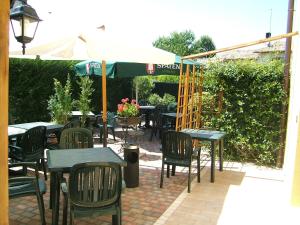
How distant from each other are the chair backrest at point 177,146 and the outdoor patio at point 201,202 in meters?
0.56

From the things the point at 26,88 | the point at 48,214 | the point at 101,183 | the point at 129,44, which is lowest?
the point at 48,214

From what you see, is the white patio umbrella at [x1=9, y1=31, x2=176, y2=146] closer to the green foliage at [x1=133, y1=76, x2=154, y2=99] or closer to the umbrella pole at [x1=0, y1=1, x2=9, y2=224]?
the umbrella pole at [x1=0, y1=1, x2=9, y2=224]

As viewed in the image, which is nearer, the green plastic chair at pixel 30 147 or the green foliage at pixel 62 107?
the green plastic chair at pixel 30 147

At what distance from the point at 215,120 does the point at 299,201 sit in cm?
325

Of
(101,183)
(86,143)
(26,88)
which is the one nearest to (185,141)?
(86,143)

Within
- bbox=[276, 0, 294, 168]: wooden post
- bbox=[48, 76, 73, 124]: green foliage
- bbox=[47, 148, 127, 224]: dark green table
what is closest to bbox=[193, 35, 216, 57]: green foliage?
bbox=[48, 76, 73, 124]: green foliage

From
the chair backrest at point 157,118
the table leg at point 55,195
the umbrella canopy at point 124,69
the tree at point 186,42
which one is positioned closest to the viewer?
the table leg at point 55,195

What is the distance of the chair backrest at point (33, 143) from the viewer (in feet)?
17.3

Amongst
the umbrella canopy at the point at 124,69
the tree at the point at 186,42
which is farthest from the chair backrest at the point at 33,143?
the tree at the point at 186,42

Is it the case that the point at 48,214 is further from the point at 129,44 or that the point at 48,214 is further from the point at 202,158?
the point at 202,158

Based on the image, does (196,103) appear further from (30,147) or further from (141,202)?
(30,147)

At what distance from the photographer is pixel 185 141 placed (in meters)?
5.33

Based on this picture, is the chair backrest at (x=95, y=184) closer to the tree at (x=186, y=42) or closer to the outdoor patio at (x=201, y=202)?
the outdoor patio at (x=201, y=202)

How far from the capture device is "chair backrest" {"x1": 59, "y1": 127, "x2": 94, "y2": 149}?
16.5ft
